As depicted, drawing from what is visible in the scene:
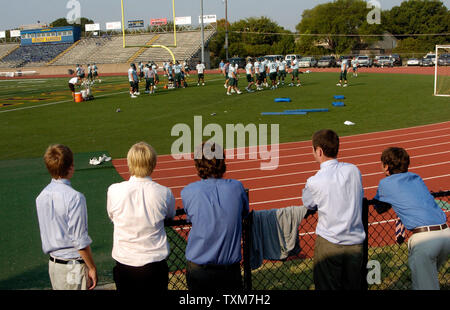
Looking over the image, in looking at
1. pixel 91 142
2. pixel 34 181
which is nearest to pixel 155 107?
pixel 91 142

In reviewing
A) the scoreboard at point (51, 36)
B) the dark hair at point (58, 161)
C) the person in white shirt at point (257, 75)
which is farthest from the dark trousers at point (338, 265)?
the scoreboard at point (51, 36)

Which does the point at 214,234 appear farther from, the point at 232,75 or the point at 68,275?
the point at 232,75

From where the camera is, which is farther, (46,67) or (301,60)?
(46,67)

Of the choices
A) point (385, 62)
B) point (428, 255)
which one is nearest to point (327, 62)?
point (385, 62)

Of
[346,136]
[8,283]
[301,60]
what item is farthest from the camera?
[301,60]

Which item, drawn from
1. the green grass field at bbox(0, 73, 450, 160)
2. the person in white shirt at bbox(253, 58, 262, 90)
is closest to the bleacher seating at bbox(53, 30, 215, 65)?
the person in white shirt at bbox(253, 58, 262, 90)

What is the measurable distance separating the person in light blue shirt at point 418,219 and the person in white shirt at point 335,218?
373mm

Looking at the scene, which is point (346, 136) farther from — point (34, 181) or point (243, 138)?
point (34, 181)

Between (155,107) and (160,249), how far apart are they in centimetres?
1784

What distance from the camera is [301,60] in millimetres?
53812

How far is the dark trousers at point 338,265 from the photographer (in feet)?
11.6

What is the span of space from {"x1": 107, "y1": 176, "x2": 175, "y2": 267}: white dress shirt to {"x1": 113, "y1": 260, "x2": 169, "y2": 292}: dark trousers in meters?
0.04

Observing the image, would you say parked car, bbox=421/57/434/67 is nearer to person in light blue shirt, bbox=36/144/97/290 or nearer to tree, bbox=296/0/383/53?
tree, bbox=296/0/383/53
